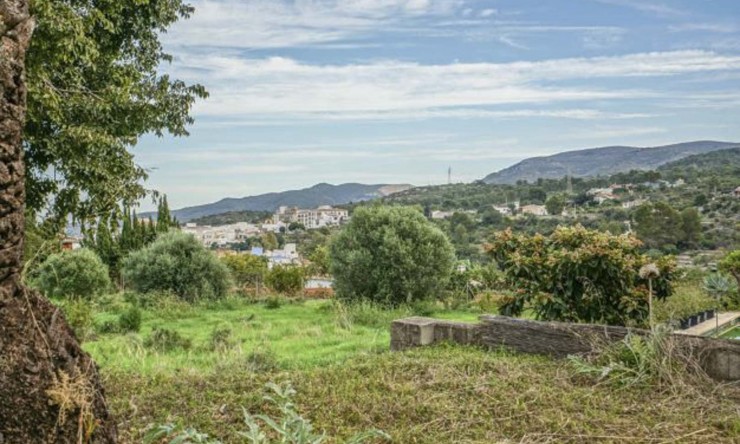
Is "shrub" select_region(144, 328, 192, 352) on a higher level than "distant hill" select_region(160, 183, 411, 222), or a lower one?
lower

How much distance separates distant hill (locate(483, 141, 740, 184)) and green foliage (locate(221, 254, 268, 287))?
2973 cm

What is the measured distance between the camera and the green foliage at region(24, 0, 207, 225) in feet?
20.2

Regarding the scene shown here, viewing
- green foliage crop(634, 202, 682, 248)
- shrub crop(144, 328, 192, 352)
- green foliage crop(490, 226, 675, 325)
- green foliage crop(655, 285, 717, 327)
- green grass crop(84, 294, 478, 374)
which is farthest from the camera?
green foliage crop(634, 202, 682, 248)

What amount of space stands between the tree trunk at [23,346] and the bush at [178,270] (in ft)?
45.2

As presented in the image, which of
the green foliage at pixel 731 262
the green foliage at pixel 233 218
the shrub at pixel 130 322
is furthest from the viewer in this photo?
the green foliage at pixel 233 218

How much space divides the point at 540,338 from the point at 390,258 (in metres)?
8.33

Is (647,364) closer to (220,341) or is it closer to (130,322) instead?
(220,341)

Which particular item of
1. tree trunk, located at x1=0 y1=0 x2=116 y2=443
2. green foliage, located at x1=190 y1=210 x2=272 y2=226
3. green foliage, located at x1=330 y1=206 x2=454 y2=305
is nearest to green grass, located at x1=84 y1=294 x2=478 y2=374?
green foliage, located at x1=330 y1=206 x2=454 y2=305

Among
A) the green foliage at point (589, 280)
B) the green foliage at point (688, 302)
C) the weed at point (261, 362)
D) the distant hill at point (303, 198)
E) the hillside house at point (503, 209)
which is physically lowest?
the green foliage at point (688, 302)

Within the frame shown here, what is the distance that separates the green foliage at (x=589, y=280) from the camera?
5.97 meters

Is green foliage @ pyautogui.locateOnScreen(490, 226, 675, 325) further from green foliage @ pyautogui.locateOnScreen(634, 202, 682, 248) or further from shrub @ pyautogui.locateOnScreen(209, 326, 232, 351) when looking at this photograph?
green foliage @ pyautogui.locateOnScreen(634, 202, 682, 248)

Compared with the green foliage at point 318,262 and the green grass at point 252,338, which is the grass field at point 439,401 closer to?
the green grass at point 252,338

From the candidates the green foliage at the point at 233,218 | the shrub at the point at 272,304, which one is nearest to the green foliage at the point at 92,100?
the shrub at the point at 272,304

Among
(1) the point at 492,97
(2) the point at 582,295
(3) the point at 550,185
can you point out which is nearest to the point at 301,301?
(1) the point at 492,97
